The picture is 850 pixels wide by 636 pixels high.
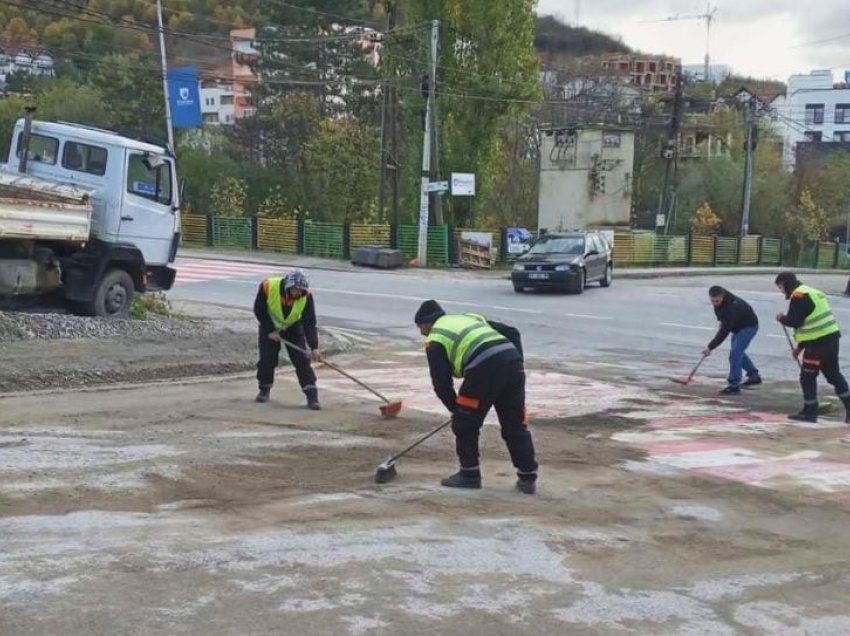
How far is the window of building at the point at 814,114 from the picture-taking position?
130 meters

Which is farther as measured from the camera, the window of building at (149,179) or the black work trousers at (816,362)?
the window of building at (149,179)

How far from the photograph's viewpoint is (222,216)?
4728 cm

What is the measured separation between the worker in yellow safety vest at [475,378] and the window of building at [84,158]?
10.6 m

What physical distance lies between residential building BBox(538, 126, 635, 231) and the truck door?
39.3m

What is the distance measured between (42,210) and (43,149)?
6.81 ft

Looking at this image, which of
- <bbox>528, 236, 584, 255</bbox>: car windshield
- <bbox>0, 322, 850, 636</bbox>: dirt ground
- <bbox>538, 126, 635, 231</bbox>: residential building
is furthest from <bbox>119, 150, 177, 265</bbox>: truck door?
<bbox>538, 126, 635, 231</bbox>: residential building

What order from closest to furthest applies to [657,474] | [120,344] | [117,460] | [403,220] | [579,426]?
[117,460], [657,474], [579,426], [120,344], [403,220]

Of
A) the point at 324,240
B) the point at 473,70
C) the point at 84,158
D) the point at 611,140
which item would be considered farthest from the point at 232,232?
the point at 84,158

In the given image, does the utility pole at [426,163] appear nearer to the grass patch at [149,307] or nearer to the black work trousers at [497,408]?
the grass patch at [149,307]

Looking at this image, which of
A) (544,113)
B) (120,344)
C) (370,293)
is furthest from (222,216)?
(120,344)

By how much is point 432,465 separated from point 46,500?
3068mm

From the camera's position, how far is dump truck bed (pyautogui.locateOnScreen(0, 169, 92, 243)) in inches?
599

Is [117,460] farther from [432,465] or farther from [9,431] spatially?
[432,465]

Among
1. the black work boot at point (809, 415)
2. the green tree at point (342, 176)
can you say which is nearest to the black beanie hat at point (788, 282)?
the black work boot at point (809, 415)
